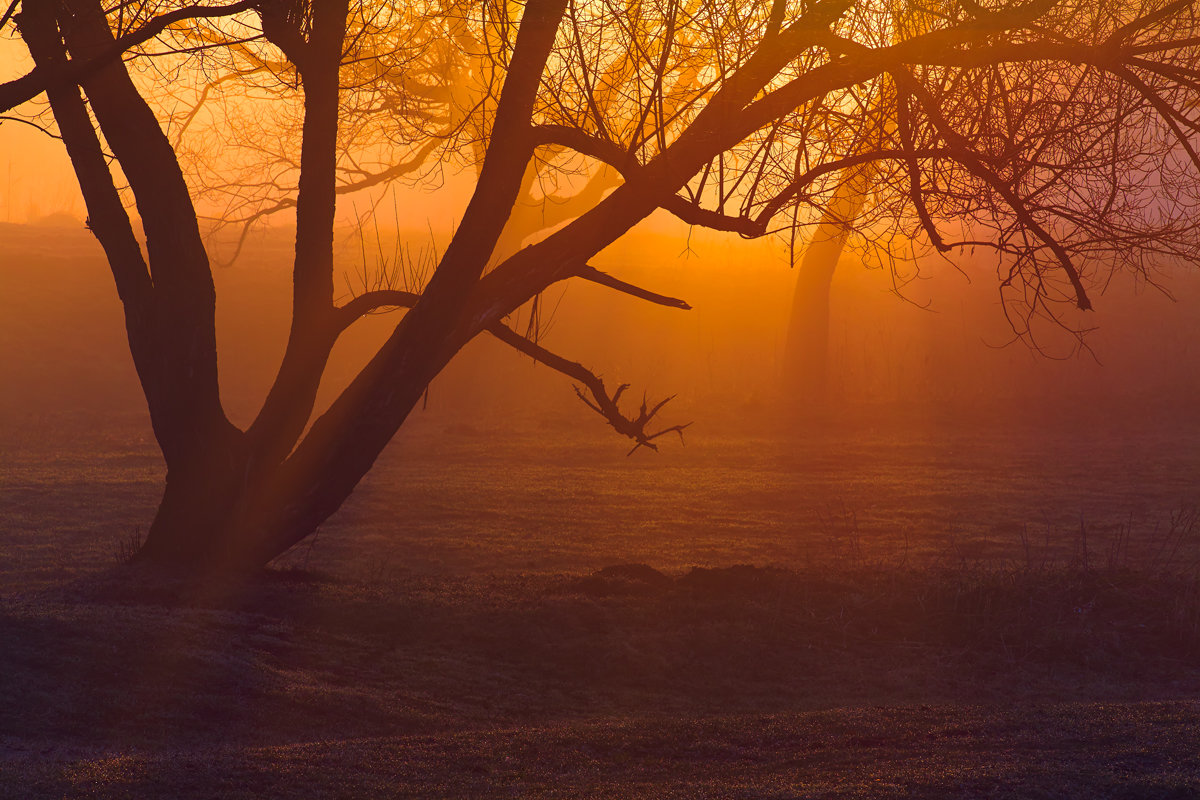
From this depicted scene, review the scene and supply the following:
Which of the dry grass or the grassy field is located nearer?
the dry grass

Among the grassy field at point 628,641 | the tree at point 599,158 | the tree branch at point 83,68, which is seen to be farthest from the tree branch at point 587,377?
the tree branch at point 83,68

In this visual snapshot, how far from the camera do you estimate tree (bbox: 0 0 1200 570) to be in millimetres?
5922

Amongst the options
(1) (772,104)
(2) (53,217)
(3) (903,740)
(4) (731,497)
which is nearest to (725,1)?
(1) (772,104)

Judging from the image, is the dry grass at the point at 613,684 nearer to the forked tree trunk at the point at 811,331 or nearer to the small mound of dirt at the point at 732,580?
the small mound of dirt at the point at 732,580

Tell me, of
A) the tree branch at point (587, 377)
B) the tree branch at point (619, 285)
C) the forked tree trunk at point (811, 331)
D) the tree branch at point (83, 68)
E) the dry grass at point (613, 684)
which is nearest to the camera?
the dry grass at point (613, 684)

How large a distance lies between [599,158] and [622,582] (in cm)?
277

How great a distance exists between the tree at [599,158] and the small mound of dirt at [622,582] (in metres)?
1.51

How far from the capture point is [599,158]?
6.55m

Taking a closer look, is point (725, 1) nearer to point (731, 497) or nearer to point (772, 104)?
point (772, 104)

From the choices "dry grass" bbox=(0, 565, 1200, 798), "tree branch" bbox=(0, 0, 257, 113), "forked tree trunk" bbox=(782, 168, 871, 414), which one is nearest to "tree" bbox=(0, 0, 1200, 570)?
"tree branch" bbox=(0, 0, 257, 113)

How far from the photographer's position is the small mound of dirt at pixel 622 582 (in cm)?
737

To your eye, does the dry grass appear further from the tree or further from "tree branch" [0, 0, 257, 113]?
"tree branch" [0, 0, 257, 113]

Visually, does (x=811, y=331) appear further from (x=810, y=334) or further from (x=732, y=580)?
(x=732, y=580)

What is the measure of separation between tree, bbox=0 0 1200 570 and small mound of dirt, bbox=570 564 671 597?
Result: 1.51 meters
